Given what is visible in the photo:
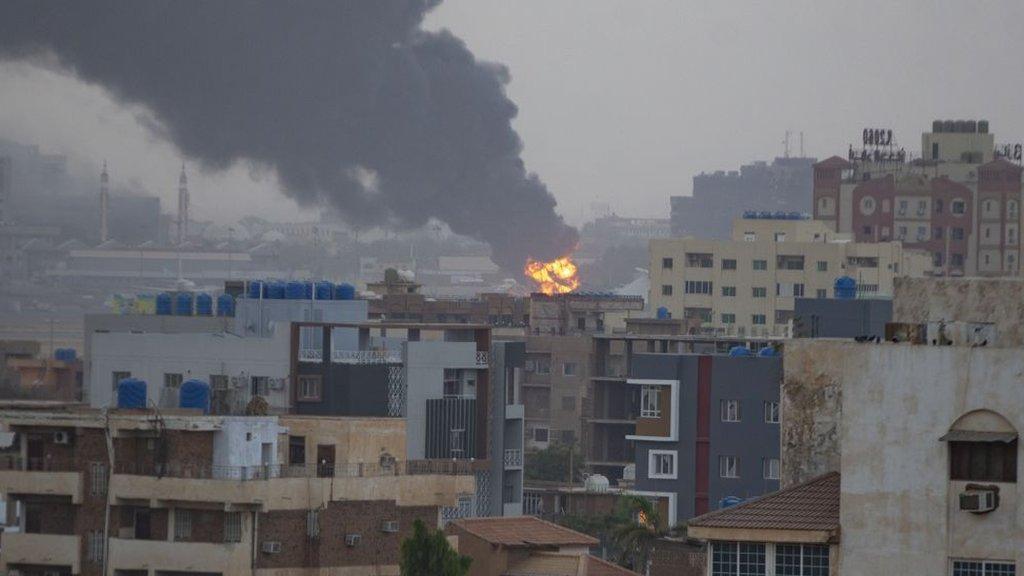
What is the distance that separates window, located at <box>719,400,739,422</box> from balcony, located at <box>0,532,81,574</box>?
19.9 m

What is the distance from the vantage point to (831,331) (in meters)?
48.6

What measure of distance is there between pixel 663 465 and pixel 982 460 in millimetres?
37848

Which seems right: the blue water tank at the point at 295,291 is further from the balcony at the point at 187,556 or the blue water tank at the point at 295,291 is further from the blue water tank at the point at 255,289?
the balcony at the point at 187,556

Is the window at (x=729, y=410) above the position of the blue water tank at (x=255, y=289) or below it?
below

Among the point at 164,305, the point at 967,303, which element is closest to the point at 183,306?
the point at 164,305

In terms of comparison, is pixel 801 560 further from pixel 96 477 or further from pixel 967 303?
pixel 96 477

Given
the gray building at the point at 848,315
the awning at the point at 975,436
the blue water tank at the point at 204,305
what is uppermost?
the blue water tank at the point at 204,305

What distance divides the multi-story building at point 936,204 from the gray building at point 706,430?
3592 inches

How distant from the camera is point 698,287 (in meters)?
117

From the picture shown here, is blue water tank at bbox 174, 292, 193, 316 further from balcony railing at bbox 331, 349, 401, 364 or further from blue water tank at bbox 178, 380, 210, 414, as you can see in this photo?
blue water tank at bbox 178, 380, 210, 414

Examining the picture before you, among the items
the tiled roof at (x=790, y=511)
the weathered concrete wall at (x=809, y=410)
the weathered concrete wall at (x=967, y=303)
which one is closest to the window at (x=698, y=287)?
the weathered concrete wall at (x=809, y=410)

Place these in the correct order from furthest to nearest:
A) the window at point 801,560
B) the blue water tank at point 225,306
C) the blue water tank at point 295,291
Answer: the blue water tank at point 295,291, the blue water tank at point 225,306, the window at point 801,560

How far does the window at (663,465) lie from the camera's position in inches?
2117

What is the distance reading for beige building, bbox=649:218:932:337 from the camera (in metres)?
114
